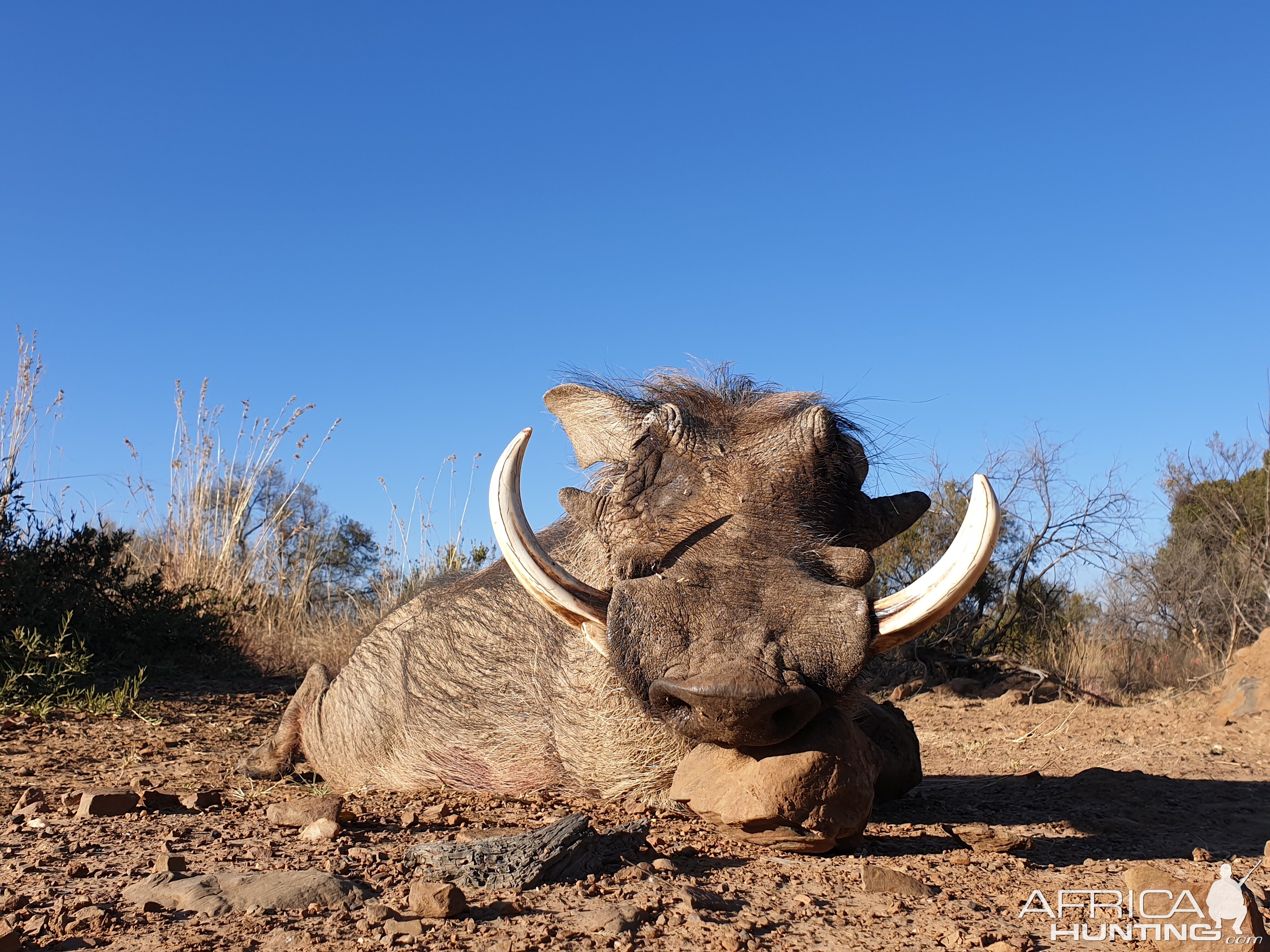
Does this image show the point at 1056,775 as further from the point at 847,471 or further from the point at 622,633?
the point at 622,633

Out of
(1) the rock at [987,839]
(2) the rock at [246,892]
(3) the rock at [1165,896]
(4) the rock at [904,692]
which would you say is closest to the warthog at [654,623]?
(1) the rock at [987,839]

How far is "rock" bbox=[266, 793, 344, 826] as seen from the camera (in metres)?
2.72

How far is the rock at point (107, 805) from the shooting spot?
279cm

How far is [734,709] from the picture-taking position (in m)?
2.03

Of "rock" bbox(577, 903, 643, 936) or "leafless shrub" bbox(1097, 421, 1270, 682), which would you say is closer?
"rock" bbox(577, 903, 643, 936)

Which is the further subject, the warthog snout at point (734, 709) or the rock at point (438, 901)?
the warthog snout at point (734, 709)

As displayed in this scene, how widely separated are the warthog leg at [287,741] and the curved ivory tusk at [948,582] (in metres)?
2.81

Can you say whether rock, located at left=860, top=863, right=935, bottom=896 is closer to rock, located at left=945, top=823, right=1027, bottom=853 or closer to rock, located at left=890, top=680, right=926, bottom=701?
rock, located at left=945, top=823, right=1027, bottom=853

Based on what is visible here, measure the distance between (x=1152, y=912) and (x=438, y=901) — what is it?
1.55m

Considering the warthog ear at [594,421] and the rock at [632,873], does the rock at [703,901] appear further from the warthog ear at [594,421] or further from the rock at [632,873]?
the warthog ear at [594,421]

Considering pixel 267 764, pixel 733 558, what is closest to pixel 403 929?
pixel 733 558

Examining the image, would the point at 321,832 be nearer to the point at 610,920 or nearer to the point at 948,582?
the point at 610,920

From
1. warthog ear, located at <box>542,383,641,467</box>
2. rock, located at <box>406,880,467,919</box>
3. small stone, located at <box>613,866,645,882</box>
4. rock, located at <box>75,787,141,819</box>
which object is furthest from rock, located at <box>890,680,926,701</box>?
rock, located at <box>406,880,467,919</box>

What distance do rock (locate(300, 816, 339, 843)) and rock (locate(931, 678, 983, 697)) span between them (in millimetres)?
5314
